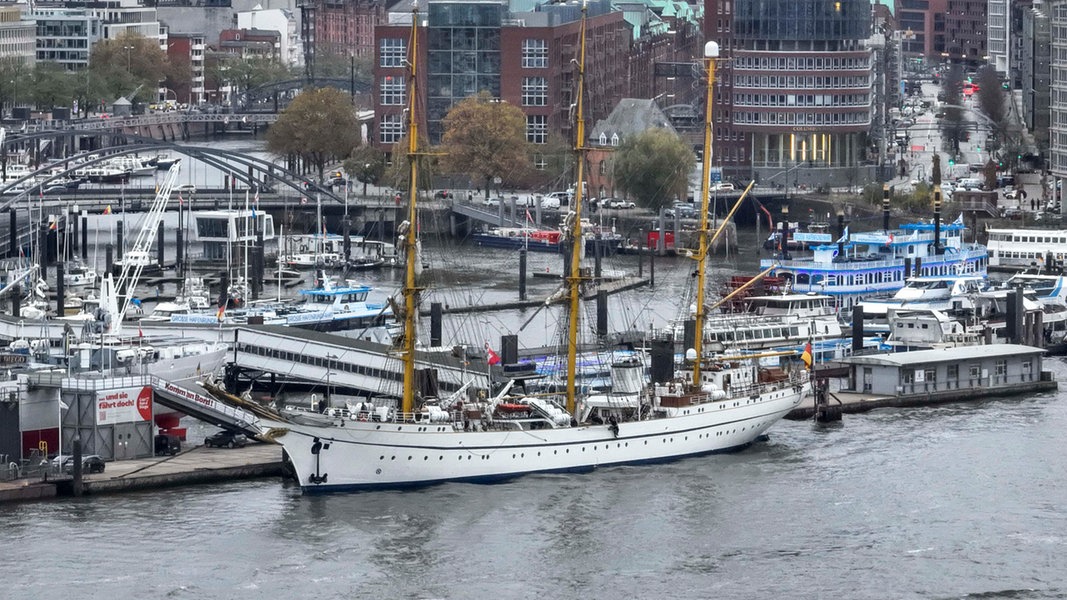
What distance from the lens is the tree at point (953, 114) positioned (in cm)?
13325

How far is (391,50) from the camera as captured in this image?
115 m

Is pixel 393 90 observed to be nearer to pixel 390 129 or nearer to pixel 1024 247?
pixel 390 129

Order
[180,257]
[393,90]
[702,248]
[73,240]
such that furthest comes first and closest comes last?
[393,90] < [73,240] < [180,257] < [702,248]

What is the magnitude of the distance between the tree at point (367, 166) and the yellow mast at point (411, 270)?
56.2 meters

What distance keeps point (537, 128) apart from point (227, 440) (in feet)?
219

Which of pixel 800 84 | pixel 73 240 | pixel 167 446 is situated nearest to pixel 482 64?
A: pixel 800 84

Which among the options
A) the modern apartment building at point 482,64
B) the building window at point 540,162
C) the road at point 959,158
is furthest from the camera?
the modern apartment building at point 482,64

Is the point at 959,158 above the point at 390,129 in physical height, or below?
below

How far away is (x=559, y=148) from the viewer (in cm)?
11225

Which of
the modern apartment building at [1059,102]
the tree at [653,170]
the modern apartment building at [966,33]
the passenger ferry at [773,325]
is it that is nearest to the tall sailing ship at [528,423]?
the passenger ferry at [773,325]

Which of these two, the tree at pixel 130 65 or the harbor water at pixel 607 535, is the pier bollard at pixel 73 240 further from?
the tree at pixel 130 65

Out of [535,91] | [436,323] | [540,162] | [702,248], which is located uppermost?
[535,91]

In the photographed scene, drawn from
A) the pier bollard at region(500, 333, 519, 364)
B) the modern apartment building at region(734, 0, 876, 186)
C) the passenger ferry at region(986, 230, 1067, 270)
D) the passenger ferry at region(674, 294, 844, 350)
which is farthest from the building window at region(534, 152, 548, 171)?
the pier bollard at region(500, 333, 519, 364)

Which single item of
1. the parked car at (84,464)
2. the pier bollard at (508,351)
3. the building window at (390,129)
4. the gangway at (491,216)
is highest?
the building window at (390,129)
